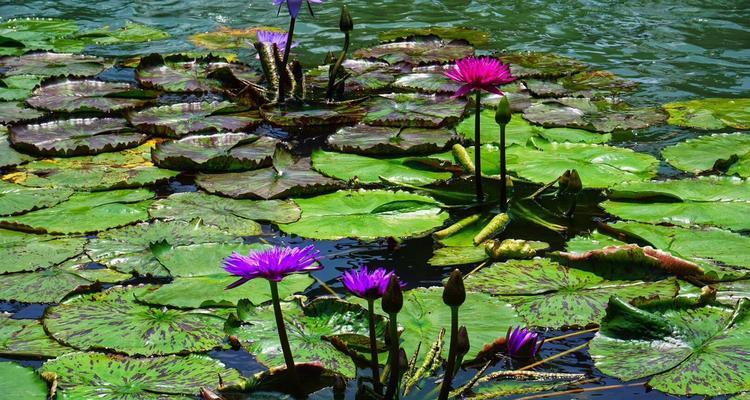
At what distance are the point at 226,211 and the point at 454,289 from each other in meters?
1.62

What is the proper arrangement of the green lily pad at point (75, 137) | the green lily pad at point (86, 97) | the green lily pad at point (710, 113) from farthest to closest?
the green lily pad at point (86, 97) < the green lily pad at point (710, 113) < the green lily pad at point (75, 137)

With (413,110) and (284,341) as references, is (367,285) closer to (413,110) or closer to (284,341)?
(284,341)

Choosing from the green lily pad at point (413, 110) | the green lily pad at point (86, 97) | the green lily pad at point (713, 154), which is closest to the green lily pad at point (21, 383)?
the green lily pad at point (413, 110)

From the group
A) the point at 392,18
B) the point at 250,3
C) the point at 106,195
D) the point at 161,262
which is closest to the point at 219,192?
the point at 106,195

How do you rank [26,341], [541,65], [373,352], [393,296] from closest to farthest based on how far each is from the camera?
[393,296] < [373,352] < [26,341] < [541,65]

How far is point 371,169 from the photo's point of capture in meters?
3.42

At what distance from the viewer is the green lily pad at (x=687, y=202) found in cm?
284

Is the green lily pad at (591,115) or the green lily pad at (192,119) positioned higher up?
the green lily pad at (192,119)

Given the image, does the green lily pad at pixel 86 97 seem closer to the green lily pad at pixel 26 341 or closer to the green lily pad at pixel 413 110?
the green lily pad at pixel 413 110

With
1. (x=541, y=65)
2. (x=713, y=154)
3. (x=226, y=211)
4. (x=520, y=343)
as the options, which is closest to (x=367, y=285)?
(x=520, y=343)

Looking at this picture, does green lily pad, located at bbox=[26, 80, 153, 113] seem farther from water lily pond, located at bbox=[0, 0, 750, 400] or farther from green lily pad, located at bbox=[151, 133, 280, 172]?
green lily pad, located at bbox=[151, 133, 280, 172]

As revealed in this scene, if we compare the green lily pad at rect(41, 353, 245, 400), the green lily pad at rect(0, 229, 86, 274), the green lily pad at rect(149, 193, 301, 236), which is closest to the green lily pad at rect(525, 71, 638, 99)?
the green lily pad at rect(149, 193, 301, 236)

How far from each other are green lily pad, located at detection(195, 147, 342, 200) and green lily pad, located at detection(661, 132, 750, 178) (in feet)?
4.63

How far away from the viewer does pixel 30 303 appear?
2420 mm
